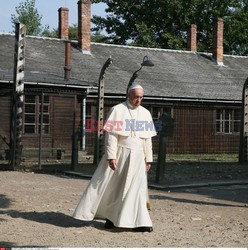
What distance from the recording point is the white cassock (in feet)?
25.0

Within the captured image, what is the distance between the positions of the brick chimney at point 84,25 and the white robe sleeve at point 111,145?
74.6 feet

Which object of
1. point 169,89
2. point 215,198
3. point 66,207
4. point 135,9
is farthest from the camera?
point 135,9

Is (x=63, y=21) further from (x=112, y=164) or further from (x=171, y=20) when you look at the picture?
(x=112, y=164)

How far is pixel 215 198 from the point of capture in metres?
10.9

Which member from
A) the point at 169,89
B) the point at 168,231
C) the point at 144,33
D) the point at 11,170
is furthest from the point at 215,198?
the point at 144,33

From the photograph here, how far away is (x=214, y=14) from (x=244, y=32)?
2.73m

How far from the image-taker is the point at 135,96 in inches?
303

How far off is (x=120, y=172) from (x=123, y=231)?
757 mm

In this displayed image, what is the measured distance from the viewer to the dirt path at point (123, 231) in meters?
6.75

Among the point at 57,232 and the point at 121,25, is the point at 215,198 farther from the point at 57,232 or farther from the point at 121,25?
the point at 121,25

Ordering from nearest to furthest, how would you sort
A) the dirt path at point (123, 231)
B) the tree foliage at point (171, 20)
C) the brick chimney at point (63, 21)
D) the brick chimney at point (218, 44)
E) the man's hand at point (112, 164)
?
the dirt path at point (123, 231)
the man's hand at point (112, 164)
the brick chimney at point (63, 21)
the brick chimney at point (218, 44)
the tree foliage at point (171, 20)

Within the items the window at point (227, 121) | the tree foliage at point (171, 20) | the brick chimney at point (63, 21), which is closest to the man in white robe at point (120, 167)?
the window at point (227, 121)

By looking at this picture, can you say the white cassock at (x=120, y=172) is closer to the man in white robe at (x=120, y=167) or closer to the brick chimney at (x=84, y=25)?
the man in white robe at (x=120, y=167)

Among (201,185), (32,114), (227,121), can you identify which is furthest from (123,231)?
(227,121)
